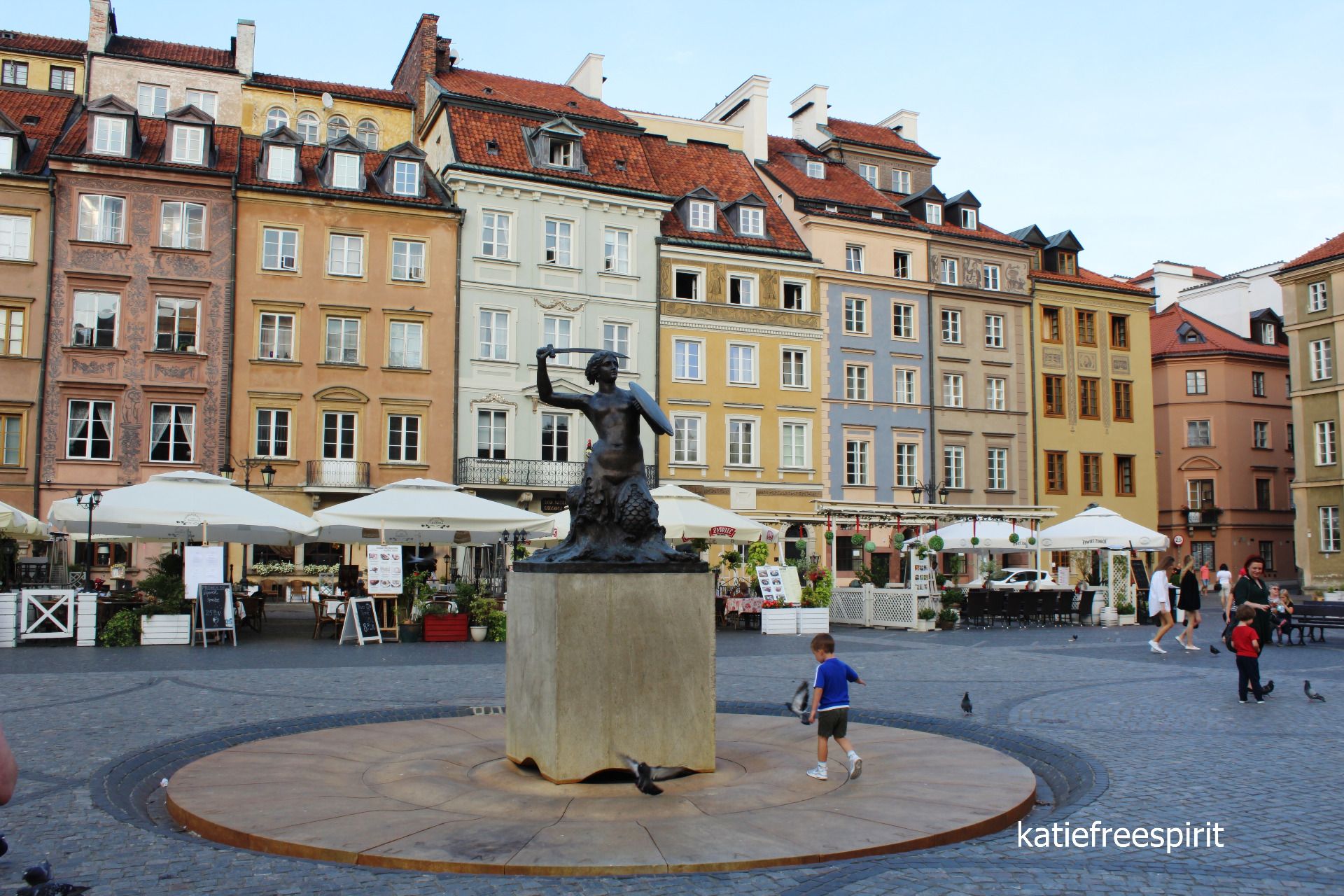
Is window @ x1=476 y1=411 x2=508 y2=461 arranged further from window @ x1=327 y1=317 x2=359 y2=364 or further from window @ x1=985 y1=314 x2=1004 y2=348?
window @ x1=985 y1=314 x2=1004 y2=348

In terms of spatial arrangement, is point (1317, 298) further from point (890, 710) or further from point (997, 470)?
point (890, 710)

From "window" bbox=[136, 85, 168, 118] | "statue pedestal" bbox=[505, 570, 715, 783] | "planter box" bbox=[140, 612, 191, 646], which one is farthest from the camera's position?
"window" bbox=[136, 85, 168, 118]

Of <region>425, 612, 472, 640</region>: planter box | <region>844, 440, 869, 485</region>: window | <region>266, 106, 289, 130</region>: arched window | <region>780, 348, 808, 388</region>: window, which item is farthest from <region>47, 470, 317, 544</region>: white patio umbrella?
<region>844, 440, 869, 485</region>: window

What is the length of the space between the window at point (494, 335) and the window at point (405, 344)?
6.44 feet

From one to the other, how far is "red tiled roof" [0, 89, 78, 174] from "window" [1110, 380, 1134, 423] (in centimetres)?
4037

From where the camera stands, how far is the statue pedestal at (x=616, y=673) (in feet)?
24.6

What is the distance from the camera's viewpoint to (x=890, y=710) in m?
11.6

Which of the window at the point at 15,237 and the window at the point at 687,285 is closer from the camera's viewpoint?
the window at the point at 15,237

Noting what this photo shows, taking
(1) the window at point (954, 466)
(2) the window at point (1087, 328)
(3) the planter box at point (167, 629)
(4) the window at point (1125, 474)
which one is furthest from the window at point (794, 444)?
(3) the planter box at point (167, 629)

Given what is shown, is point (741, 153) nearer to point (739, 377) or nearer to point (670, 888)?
point (739, 377)

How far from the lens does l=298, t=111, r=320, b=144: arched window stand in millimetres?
40656

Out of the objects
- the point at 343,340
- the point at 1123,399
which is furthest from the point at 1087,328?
the point at 343,340

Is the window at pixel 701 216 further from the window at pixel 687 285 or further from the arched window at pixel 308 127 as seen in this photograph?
the arched window at pixel 308 127

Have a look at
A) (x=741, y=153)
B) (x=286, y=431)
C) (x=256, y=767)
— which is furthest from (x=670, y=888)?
(x=741, y=153)
